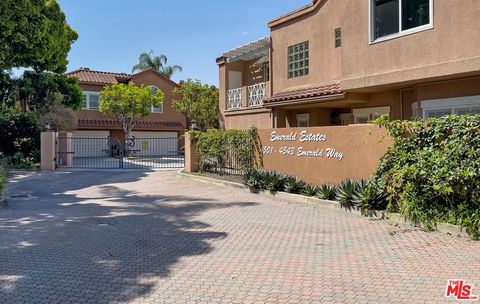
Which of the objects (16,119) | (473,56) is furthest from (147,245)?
(16,119)

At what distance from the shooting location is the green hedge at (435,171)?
23.8ft

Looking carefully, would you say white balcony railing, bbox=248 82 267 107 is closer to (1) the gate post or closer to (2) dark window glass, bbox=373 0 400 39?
(2) dark window glass, bbox=373 0 400 39

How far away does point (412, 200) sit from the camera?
8078mm

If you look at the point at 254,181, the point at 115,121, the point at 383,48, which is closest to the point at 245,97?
the point at 254,181

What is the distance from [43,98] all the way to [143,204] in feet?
62.4

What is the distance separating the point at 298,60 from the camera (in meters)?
18.0

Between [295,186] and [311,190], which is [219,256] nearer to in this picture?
[311,190]

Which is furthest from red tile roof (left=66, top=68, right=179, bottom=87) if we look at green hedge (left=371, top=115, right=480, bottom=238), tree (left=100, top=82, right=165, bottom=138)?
green hedge (left=371, top=115, right=480, bottom=238)

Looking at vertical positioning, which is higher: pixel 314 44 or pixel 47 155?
pixel 314 44

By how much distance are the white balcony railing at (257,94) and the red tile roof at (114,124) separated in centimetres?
1756

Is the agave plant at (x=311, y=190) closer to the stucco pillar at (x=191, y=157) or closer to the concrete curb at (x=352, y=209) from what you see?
the concrete curb at (x=352, y=209)

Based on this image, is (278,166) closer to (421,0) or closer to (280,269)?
(421,0)

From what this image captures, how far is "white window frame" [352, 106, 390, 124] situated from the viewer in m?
14.0

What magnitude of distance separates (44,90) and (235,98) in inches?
513
